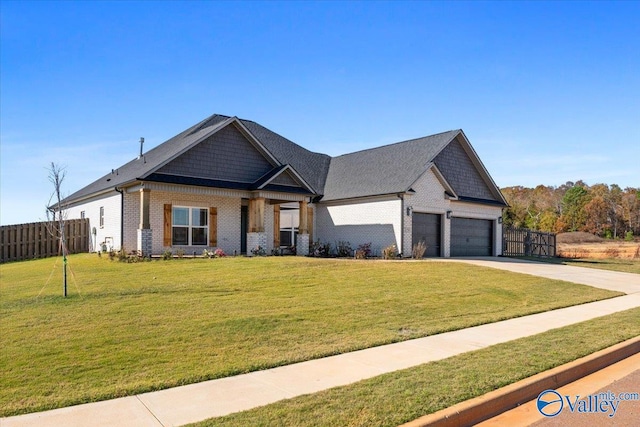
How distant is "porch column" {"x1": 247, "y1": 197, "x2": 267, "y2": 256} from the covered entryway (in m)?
7.34

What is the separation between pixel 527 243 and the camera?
105 feet

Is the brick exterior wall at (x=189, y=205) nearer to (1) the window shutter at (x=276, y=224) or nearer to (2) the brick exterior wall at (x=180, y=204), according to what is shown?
(2) the brick exterior wall at (x=180, y=204)

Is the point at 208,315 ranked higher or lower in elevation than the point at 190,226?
lower

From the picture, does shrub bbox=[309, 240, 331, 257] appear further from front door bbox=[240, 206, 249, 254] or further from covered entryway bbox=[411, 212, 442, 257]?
covered entryway bbox=[411, 212, 442, 257]

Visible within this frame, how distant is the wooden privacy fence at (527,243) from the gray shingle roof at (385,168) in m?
8.66

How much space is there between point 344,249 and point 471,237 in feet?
27.8

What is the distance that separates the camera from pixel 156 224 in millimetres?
20828

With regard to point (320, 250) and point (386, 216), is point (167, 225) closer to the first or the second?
point (320, 250)

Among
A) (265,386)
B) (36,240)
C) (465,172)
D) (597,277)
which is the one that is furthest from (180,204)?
(597,277)

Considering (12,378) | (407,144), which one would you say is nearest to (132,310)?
(12,378)

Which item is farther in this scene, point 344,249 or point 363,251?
point 344,249

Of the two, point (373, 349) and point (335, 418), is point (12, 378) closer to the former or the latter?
point (335, 418)

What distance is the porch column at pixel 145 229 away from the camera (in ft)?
62.1
